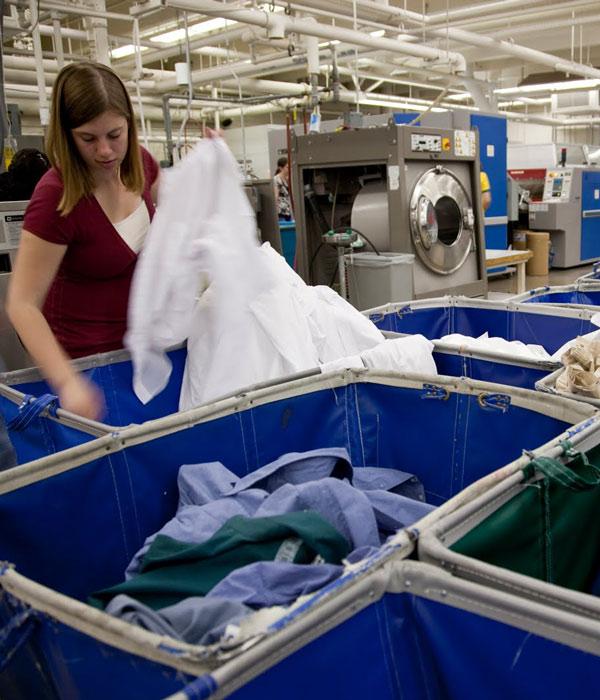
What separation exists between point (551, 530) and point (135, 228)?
1171mm

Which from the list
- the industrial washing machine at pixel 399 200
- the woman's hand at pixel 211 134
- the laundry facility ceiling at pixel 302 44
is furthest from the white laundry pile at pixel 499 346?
the laundry facility ceiling at pixel 302 44

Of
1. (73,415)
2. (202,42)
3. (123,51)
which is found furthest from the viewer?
(123,51)

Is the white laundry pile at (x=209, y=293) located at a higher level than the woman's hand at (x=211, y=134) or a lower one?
lower

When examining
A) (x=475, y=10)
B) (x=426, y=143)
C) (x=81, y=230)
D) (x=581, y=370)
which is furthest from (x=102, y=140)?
(x=475, y=10)

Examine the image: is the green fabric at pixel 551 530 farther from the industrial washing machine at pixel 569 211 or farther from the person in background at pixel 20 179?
the industrial washing machine at pixel 569 211

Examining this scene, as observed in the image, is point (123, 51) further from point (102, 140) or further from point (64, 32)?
point (102, 140)

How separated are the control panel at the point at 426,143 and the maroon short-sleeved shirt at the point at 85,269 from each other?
Result: 6.50 feet

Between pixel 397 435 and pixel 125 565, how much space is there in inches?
24.4

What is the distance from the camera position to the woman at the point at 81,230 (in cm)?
142

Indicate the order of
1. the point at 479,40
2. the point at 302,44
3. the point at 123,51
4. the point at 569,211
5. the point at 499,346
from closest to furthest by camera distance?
the point at 499,346 < the point at 302,44 < the point at 479,40 < the point at 123,51 < the point at 569,211

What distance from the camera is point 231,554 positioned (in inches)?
33.9

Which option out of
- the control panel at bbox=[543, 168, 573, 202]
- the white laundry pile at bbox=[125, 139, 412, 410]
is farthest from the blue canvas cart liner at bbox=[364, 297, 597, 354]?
the control panel at bbox=[543, 168, 573, 202]

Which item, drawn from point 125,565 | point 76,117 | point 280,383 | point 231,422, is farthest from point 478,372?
point 76,117

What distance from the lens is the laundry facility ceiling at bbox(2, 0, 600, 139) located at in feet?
16.3
